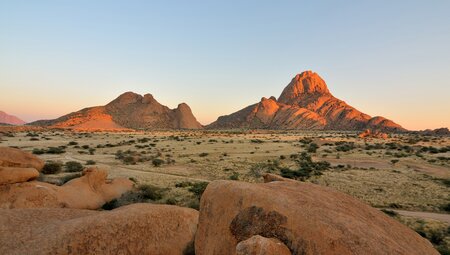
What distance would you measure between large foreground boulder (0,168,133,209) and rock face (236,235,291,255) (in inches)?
400

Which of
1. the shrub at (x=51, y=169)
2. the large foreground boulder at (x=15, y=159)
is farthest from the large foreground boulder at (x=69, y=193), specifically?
the shrub at (x=51, y=169)

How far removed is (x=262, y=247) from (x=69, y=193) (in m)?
11.6

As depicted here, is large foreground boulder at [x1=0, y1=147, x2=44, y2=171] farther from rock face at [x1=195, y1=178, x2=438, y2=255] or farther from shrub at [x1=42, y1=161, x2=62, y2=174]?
rock face at [x1=195, y1=178, x2=438, y2=255]

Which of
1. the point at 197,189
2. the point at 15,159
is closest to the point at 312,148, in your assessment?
the point at 197,189

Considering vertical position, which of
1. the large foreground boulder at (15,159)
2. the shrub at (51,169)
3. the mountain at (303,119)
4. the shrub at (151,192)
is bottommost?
the shrub at (151,192)

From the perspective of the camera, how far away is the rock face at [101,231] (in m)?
6.46

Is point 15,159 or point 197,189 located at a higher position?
point 15,159

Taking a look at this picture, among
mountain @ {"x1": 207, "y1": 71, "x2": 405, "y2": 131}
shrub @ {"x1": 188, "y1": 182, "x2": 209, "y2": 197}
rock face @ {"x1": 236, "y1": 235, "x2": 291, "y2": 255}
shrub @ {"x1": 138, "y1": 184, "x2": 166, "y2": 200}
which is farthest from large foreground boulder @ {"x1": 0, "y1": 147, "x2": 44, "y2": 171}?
mountain @ {"x1": 207, "y1": 71, "x2": 405, "y2": 131}

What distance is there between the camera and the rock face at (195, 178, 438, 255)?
466 cm

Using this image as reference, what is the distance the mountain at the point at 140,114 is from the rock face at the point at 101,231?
150 meters

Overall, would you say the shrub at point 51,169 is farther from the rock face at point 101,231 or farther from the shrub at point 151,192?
the rock face at point 101,231

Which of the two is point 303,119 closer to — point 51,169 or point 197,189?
point 197,189

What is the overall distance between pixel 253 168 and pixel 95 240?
2440cm

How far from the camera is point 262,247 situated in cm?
443
